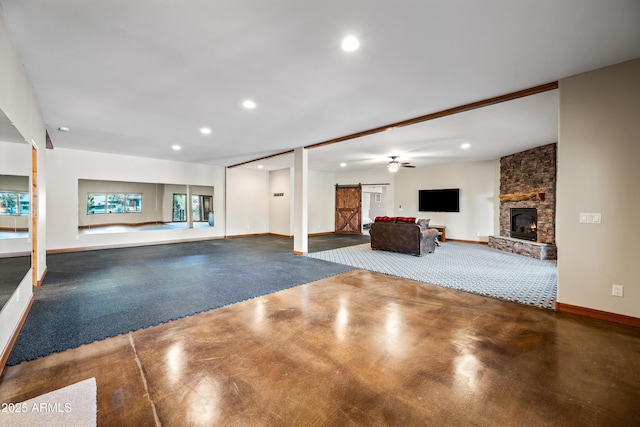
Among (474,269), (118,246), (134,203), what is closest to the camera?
(474,269)

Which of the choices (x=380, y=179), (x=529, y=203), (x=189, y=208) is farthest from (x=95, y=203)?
Result: (x=529, y=203)

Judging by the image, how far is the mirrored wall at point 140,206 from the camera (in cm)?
720

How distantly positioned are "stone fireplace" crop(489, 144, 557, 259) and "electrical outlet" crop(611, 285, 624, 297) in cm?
357

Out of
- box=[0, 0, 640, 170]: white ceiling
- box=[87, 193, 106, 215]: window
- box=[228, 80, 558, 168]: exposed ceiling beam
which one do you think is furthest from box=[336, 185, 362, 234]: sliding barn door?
box=[87, 193, 106, 215]: window

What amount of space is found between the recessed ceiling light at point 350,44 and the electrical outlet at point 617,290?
143 inches

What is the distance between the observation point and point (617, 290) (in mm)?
2832

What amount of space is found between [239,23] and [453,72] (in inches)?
89.6

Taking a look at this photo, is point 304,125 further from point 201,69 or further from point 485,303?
point 485,303

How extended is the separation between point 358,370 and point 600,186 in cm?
324

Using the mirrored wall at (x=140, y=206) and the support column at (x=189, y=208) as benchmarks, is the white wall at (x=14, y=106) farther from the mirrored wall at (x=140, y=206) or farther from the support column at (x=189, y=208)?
the support column at (x=189, y=208)

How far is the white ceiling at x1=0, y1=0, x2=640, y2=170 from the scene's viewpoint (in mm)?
2051

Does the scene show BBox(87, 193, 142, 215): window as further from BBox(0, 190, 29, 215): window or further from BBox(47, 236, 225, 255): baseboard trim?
BBox(0, 190, 29, 215): window

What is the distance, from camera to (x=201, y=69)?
292cm

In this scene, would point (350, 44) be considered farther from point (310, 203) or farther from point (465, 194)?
point (310, 203)
